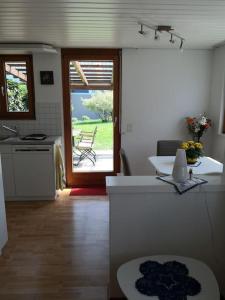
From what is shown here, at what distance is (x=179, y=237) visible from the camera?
1.87 metres

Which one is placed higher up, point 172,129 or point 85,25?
point 85,25

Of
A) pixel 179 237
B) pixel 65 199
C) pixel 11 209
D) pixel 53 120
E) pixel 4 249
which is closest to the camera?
pixel 179 237

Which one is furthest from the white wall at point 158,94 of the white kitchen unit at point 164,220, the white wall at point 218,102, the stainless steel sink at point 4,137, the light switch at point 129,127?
the white kitchen unit at point 164,220

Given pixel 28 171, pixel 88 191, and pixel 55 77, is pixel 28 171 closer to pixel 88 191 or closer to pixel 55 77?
pixel 88 191

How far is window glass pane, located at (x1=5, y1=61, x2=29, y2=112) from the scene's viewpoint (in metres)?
4.18

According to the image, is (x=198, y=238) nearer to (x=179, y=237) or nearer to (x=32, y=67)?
(x=179, y=237)

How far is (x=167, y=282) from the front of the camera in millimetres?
1474

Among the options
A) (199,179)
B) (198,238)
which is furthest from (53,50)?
(198,238)

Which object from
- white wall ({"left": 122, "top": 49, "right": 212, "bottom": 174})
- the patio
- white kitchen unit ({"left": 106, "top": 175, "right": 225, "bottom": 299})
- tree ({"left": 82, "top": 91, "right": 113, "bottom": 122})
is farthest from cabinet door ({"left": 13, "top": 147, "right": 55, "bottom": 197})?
white kitchen unit ({"left": 106, "top": 175, "right": 225, "bottom": 299})

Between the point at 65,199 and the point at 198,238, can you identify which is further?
the point at 65,199

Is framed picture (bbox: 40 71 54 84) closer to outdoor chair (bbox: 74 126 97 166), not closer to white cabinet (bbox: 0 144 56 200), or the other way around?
outdoor chair (bbox: 74 126 97 166)

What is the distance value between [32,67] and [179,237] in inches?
135

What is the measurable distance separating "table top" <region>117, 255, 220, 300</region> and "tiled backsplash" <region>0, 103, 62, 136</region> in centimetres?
306

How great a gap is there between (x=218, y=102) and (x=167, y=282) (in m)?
3.19
